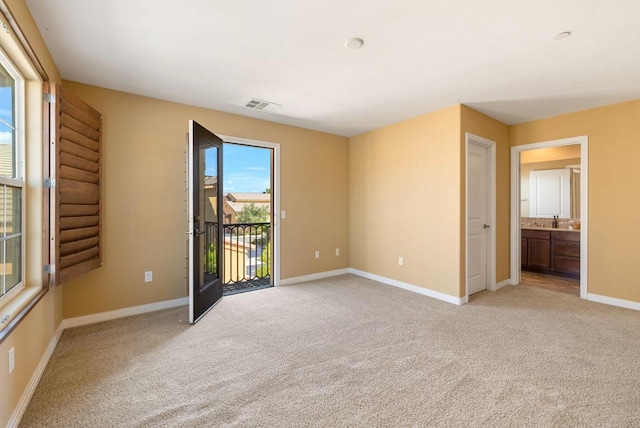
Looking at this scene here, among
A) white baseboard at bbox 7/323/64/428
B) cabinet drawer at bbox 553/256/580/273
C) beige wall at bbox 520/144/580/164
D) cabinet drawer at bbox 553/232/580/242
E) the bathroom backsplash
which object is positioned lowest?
white baseboard at bbox 7/323/64/428

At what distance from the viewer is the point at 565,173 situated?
5586mm

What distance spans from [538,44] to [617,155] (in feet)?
7.78

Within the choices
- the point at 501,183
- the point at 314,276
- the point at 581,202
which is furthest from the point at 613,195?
the point at 314,276

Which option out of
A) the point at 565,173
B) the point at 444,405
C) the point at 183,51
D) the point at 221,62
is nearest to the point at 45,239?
the point at 183,51

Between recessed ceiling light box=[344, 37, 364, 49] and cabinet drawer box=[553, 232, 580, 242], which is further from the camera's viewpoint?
cabinet drawer box=[553, 232, 580, 242]

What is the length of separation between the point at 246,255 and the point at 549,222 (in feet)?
18.8

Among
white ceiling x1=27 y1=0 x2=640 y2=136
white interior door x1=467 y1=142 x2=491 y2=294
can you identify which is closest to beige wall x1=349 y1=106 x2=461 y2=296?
white interior door x1=467 y1=142 x2=491 y2=294

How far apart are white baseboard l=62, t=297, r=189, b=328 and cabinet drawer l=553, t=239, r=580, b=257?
5880 millimetres

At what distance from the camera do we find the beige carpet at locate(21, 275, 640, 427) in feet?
5.60

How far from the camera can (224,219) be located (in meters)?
5.02

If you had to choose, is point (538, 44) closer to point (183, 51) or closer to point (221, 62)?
point (221, 62)

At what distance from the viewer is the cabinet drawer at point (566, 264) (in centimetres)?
486

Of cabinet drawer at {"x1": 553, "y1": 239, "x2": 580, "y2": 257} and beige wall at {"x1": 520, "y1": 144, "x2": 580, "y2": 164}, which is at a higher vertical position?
beige wall at {"x1": 520, "y1": 144, "x2": 580, "y2": 164}

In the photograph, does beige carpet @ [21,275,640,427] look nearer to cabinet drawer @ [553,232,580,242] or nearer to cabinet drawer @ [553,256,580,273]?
cabinet drawer @ [553,256,580,273]
